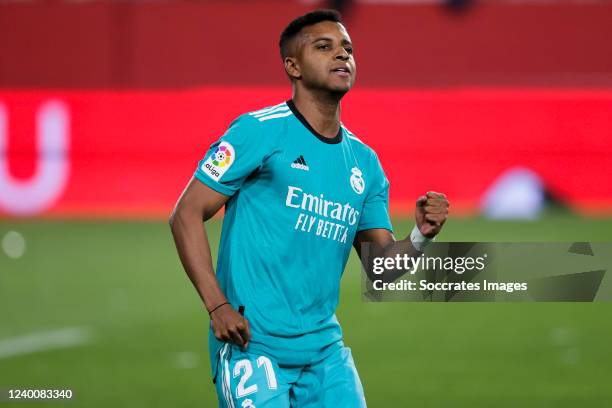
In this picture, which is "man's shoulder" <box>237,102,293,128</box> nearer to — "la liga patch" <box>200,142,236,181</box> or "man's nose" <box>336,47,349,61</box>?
"la liga patch" <box>200,142,236,181</box>

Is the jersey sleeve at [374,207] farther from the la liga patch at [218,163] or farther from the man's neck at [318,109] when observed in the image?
the la liga patch at [218,163]

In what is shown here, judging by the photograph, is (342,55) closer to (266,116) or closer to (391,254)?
(266,116)

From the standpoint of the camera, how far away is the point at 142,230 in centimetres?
1549

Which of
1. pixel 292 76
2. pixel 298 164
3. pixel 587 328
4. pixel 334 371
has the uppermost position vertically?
pixel 587 328

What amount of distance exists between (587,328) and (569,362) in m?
1.40

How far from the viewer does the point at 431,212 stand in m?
4.63

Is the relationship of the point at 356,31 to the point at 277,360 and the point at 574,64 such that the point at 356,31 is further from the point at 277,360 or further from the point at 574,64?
the point at 277,360

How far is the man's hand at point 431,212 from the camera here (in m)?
4.62

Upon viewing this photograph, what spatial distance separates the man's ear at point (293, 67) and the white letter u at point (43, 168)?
11840 mm

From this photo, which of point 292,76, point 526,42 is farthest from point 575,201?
point 292,76

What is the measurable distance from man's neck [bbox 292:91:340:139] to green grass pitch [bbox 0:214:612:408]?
10.6 ft

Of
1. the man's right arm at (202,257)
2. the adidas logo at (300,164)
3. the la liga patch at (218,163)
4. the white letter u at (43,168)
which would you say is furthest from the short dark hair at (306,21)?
the white letter u at (43,168)

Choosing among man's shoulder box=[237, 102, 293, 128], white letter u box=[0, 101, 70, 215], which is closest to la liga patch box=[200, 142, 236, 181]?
man's shoulder box=[237, 102, 293, 128]

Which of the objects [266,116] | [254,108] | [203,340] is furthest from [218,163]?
[254,108]
